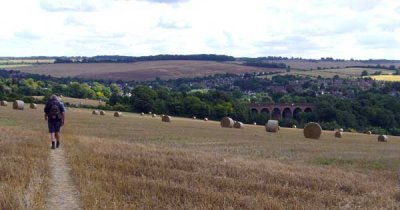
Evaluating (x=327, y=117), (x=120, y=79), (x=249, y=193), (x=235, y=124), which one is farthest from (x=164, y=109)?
(x=249, y=193)

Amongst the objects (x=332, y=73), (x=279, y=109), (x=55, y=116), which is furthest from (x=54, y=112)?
(x=332, y=73)

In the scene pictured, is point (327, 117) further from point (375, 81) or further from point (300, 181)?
point (300, 181)

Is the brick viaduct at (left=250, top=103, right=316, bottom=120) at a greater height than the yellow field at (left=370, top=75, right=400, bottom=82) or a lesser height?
lesser

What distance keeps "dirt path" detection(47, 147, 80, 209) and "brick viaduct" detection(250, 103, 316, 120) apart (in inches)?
4283

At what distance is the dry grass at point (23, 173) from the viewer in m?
10.3

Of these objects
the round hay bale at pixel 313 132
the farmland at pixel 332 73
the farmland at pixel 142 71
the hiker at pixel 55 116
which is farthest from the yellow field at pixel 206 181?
the farmland at pixel 332 73

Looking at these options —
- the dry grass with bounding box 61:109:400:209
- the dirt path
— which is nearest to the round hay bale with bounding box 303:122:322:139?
the dry grass with bounding box 61:109:400:209

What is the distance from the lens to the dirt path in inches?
428

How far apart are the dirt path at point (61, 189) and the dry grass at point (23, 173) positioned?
0.17m

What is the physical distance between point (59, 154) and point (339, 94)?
138 metres

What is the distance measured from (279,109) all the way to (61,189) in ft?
384

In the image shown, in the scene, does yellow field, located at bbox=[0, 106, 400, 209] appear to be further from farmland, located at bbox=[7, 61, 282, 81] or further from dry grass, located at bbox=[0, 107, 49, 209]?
farmland, located at bbox=[7, 61, 282, 81]

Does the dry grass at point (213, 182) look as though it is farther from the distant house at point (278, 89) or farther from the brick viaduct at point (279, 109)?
the distant house at point (278, 89)

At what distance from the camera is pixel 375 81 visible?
16000 centimetres
